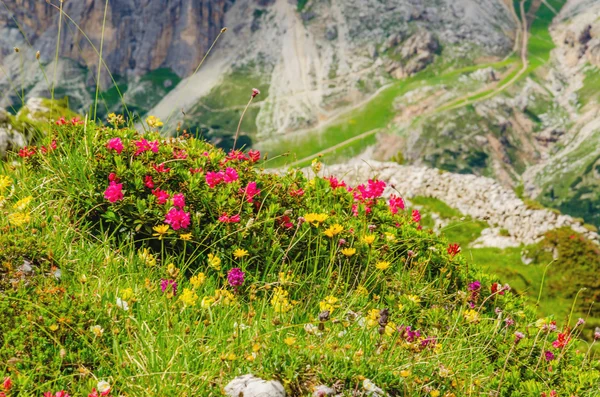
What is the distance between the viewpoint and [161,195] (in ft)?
19.7

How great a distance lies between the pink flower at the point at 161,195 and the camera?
5939 mm

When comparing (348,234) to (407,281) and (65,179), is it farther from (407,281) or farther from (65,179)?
(65,179)

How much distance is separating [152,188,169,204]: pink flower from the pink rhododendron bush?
28 millimetres

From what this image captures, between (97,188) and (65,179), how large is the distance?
0.52 m

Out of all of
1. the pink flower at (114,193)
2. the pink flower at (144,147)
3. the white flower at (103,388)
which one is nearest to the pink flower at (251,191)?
the pink flower at (144,147)

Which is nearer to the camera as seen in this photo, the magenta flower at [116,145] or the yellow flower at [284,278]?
the yellow flower at [284,278]

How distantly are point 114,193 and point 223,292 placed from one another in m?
2.27

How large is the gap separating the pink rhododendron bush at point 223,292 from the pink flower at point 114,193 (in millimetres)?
13

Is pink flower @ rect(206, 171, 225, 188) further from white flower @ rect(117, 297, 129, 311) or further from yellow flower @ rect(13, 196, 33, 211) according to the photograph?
white flower @ rect(117, 297, 129, 311)

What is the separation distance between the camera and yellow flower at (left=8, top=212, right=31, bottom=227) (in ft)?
16.5

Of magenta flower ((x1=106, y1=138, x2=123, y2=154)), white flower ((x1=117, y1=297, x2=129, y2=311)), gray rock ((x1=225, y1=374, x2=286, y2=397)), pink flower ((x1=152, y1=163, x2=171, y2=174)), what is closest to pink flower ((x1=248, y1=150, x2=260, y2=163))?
pink flower ((x1=152, y1=163, x2=171, y2=174))

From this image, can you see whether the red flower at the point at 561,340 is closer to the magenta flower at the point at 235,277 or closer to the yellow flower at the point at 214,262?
the magenta flower at the point at 235,277

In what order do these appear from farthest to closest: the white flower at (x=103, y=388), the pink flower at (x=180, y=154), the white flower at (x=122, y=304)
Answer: the pink flower at (x=180, y=154)
the white flower at (x=122, y=304)
the white flower at (x=103, y=388)

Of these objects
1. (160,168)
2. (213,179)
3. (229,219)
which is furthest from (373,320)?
(160,168)
